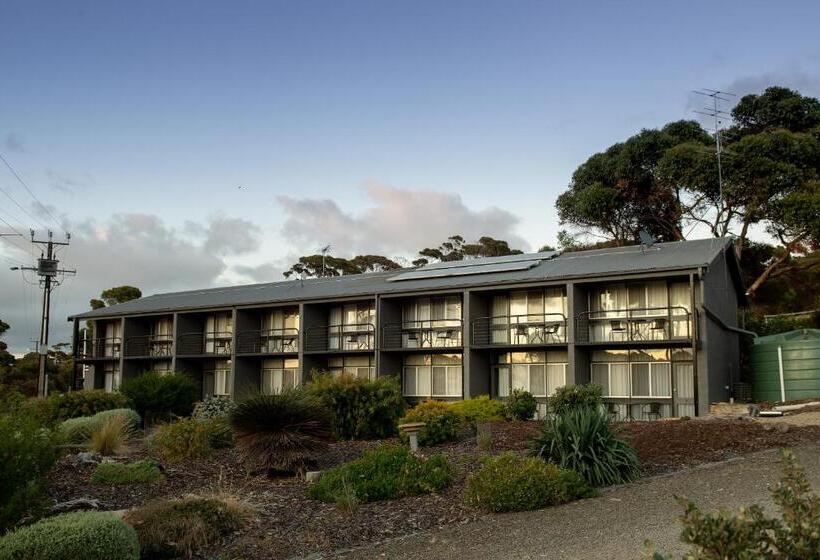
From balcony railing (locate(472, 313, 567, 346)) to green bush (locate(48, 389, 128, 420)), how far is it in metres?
12.7

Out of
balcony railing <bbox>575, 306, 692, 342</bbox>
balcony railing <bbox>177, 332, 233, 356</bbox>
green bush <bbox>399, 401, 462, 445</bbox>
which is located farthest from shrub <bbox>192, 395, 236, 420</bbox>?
balcony railing <bbox>177, 332, 233, 356</bbox>

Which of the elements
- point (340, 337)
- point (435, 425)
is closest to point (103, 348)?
point (340, 337)

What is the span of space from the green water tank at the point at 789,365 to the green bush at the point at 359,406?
13800mm

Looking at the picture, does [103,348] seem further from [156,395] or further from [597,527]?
[597,527]

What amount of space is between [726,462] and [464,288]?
17.1 metres

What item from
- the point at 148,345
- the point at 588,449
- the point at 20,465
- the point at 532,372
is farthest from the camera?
the point at 148,345

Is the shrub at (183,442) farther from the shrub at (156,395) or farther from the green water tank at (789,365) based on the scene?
the green water tank at (789,365)

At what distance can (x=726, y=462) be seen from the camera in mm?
13672

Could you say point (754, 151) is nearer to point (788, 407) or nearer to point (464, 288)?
point (464, 288)

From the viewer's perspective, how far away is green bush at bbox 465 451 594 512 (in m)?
10.7

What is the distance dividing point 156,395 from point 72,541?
74.8ft

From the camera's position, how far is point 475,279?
3050 centimetres

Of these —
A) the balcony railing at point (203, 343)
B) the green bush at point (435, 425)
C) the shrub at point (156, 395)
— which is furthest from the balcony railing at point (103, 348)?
the green bush at point (435, 425)

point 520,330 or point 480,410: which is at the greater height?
point 520,330
